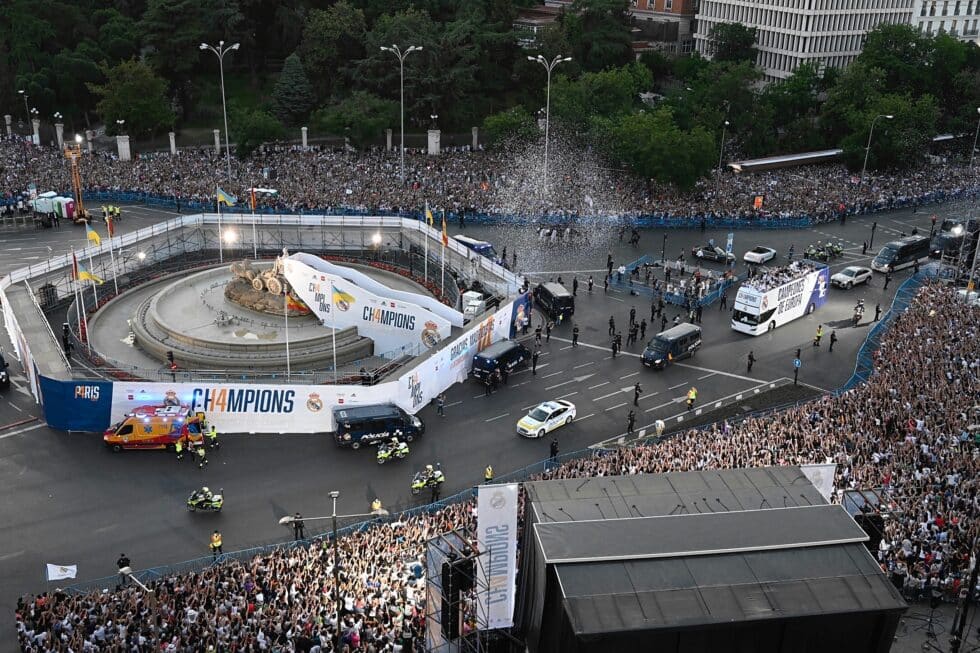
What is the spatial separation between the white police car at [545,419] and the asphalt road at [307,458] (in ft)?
1.23

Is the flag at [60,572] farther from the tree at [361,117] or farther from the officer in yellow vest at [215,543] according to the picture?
the tree at [361,117]

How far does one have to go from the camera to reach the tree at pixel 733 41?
9194cm

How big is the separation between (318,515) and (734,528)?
14.9m

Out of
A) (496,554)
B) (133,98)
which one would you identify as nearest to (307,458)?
(496,554)

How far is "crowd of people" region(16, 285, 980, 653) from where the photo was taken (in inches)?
897

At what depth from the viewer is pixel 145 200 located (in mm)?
66125


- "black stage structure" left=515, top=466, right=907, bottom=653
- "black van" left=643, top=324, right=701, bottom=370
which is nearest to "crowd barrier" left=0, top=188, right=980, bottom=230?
"black van" left=643, top=324, right=701, bottom=370

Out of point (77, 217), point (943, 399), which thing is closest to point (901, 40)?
point (943, 399)

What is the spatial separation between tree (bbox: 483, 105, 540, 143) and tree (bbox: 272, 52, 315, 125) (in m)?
17.1

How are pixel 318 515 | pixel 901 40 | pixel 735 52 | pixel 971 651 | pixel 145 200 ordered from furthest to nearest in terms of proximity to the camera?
pixel 735 52 → pixel 901 40 → pixel 145 200 → pixel 318 515 → pixel 971 651

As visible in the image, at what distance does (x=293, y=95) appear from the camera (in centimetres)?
7931

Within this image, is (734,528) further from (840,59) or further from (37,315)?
(840,59)

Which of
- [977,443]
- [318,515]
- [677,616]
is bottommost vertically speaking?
[318,515]

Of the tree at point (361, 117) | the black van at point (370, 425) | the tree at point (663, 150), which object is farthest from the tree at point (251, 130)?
the black van at point (370, 425)
